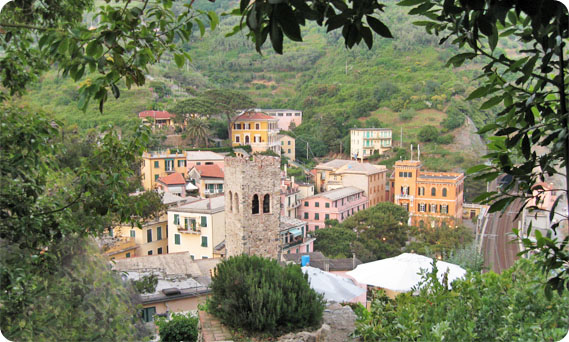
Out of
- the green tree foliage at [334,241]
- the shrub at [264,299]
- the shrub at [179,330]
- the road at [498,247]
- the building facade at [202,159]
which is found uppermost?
the shrub at [264,299]

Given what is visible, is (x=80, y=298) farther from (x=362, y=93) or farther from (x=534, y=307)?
(x=362, y=93)

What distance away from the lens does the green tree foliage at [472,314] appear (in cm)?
281

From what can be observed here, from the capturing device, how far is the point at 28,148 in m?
2.69

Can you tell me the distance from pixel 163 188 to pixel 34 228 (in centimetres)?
1784

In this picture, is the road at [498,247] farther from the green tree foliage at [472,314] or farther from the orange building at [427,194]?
the green tree foliage at [472,314]

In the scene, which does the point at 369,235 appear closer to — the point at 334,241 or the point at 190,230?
the point at 334,241

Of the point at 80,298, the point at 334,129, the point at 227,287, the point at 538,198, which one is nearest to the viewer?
the point at 538,198

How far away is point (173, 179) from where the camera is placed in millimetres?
20750

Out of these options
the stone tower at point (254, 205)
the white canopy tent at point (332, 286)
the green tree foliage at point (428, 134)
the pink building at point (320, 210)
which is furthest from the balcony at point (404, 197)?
the white canopy tent at point (332, 286)

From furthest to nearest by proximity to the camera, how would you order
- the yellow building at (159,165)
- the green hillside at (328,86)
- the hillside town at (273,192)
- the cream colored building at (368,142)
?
the green hillside at (328,86)
the cream colored building at (368,142)
the yellow building at (159,165)
the hillside town at (273,192)

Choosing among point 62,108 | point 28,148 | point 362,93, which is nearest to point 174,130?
point 62,108

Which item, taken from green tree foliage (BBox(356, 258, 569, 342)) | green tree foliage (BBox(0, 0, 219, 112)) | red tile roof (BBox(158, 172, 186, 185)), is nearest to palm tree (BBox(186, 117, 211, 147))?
red tile roof (BBox(158, 172, 186, 185))

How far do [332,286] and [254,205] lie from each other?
3655mm

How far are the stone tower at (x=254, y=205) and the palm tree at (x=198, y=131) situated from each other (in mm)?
16554
